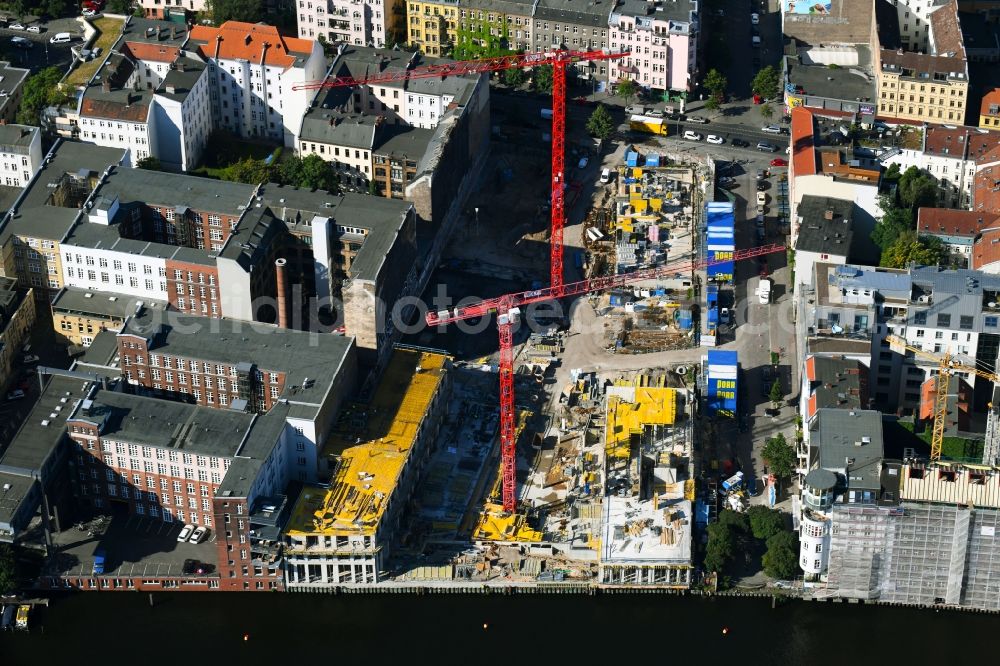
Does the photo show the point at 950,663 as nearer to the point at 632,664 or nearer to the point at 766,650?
the point at 766,650

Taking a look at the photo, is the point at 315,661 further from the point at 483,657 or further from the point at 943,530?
the point at 943,530

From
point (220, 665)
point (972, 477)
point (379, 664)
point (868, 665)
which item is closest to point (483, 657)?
point (379, 664)

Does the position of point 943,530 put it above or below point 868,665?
above

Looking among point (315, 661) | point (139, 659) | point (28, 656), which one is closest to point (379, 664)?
point (315, 661)

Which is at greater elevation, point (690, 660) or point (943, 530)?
point (943, 530)

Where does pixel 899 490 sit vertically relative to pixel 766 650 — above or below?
above

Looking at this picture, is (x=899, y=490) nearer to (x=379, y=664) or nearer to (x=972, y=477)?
(x=972, y=477)

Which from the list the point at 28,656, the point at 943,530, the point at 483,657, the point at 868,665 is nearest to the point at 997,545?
the point at 943,530
